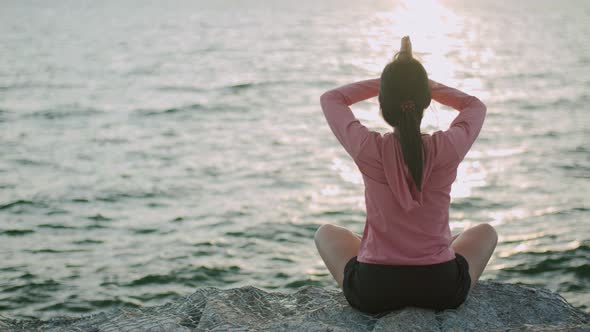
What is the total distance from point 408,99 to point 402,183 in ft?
1.24

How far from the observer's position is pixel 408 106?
332 cm

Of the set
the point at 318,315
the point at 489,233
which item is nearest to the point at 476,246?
the point at 489,233

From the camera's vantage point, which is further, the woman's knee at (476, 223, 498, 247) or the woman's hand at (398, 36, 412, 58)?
the woman's knee at (476, 223, 498, 247)

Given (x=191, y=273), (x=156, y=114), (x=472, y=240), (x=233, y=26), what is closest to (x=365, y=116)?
(x=156, y=114)

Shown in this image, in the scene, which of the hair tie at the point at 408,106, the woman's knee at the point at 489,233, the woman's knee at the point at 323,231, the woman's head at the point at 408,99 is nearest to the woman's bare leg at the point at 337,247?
the woman's knee at the point at 323,231

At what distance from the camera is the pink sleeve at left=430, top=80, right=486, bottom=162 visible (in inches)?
136

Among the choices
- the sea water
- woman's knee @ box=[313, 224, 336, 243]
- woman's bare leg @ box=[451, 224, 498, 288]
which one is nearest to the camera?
woman's bare leg @ box=[451, 224, 498, 288]

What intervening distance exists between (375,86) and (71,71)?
16.7 metres

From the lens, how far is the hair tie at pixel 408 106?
3.32 m

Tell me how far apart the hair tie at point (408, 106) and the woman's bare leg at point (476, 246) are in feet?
3.16

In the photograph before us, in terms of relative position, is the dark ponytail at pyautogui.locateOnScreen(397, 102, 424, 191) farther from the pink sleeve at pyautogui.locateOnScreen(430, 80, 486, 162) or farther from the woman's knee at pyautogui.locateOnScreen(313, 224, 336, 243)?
the woman's knee at pyautogui.locateOnScreen(313, 224, 336, 243)

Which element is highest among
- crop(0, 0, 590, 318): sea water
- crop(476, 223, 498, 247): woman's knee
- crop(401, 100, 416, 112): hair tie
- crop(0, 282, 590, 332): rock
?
crop(401, 100, 416, 112): hair tie

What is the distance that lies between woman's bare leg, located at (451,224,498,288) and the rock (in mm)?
176

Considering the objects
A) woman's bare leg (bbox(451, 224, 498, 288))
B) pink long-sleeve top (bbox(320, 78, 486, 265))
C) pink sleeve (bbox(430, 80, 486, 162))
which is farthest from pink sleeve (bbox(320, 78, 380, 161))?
woman's bare leg (bbox(451, 224, 498, 288))
